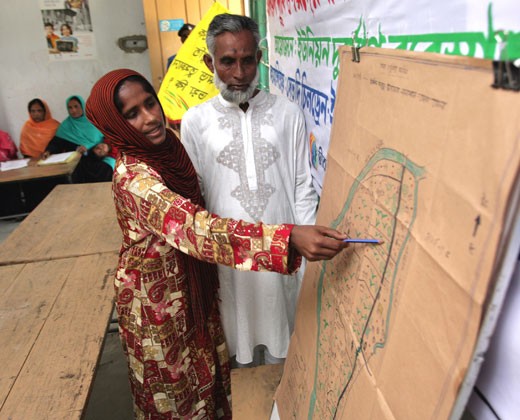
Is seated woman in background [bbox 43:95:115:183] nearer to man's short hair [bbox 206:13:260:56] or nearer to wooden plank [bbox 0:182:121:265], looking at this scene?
wooden plank [bbox 0:182:121:265]

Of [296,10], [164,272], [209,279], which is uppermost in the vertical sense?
[296,10]

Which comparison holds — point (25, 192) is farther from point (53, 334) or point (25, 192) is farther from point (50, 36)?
point (53, 334)

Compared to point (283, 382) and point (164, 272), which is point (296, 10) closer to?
point (164, 272)

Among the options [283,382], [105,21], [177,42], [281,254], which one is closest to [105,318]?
[283,382]

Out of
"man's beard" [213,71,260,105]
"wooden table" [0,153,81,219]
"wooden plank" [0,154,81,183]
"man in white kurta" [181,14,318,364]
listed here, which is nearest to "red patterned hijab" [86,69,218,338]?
"man in white kurta" [181,14,318,364]

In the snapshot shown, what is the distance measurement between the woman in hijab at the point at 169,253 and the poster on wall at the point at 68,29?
4.54m

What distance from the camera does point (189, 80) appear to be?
7.00 ft

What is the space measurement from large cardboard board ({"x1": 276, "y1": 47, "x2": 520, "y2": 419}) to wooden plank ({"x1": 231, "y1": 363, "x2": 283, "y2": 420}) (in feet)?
0.93

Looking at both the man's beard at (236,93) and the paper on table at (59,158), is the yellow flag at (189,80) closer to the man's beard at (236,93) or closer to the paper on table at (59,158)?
the man's beard at (236,93)

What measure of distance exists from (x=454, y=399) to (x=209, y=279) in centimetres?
106

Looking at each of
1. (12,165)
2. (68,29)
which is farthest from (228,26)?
(68,29)

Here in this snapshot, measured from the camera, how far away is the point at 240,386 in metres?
1.11

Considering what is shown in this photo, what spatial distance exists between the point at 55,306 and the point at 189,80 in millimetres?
1320

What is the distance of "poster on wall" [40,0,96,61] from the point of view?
4.79m
